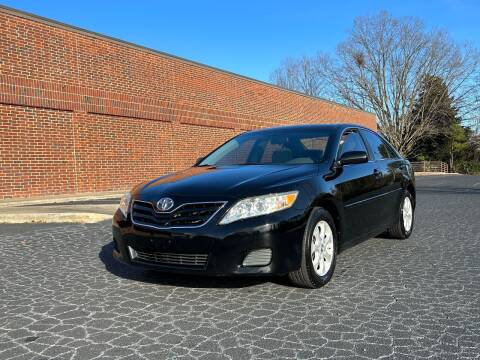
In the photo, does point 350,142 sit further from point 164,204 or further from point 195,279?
point 164,204

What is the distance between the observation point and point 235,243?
154 inches

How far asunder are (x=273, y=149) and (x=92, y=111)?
31.6ft

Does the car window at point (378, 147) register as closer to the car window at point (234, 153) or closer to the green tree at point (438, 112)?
the car window at point (234, 153)

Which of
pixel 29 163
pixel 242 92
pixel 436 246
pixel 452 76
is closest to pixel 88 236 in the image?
pixel 436 246

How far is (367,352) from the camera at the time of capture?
10.1 feet

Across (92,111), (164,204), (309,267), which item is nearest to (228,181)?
(164,204)

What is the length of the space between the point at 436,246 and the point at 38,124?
9996 mm

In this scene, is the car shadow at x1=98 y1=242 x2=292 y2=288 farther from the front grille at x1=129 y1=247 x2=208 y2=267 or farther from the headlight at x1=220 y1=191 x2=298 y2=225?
the headlight at x1=220 y1=191 x2=298 y2=225

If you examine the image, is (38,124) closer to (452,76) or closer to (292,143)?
(292,143)

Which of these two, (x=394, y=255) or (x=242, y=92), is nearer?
(x=394, y=255)

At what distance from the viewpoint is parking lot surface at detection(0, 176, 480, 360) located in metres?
3.15

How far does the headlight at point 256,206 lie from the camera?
397 cm

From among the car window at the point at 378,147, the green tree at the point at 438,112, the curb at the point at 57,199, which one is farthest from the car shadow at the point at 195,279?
the green tree at the point at 438,112

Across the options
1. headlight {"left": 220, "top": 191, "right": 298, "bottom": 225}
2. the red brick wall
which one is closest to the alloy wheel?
headlight {"left": 220, "top": 191, "right": 298, "bottom": 225}
